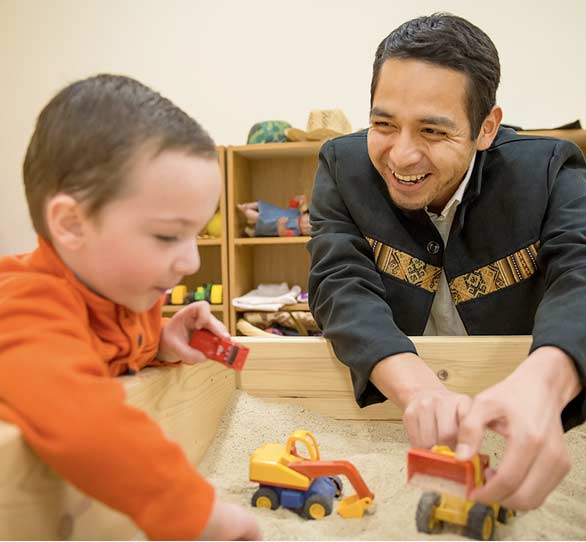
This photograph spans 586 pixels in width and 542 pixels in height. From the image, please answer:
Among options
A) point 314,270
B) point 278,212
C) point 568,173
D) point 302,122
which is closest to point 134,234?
point 314,270

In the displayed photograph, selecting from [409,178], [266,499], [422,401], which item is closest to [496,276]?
[409,178]

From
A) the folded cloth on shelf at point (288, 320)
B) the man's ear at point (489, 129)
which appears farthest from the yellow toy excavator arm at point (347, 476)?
the folded cloth on shelf at point (288, 320)

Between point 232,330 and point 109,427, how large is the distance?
2.17 metres

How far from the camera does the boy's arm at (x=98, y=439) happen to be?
440 mm

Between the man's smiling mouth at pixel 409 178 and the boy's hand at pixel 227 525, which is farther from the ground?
the man's smiling mouth at pixel 409 178

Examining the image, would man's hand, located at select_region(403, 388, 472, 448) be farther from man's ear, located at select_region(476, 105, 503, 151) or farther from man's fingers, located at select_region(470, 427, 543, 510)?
man's ear, located at select_region(476, 105, 503, 151)

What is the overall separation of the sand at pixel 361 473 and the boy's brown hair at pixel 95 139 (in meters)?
0.41

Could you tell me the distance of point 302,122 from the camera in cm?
281

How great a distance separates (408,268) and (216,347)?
435 millimetres

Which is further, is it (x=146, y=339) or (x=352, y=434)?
(x=352, y=434)

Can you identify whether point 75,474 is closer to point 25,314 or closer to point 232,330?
point 25,314

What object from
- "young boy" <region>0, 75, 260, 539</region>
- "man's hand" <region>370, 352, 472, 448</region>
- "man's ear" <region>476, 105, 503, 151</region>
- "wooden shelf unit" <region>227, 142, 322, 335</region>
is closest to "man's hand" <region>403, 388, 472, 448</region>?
"man's hand" <region>370, 352, 472, 448</region>

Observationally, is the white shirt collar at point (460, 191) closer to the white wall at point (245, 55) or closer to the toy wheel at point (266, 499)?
the toy wheel at point (266, 499)

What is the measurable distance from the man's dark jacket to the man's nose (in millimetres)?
127
